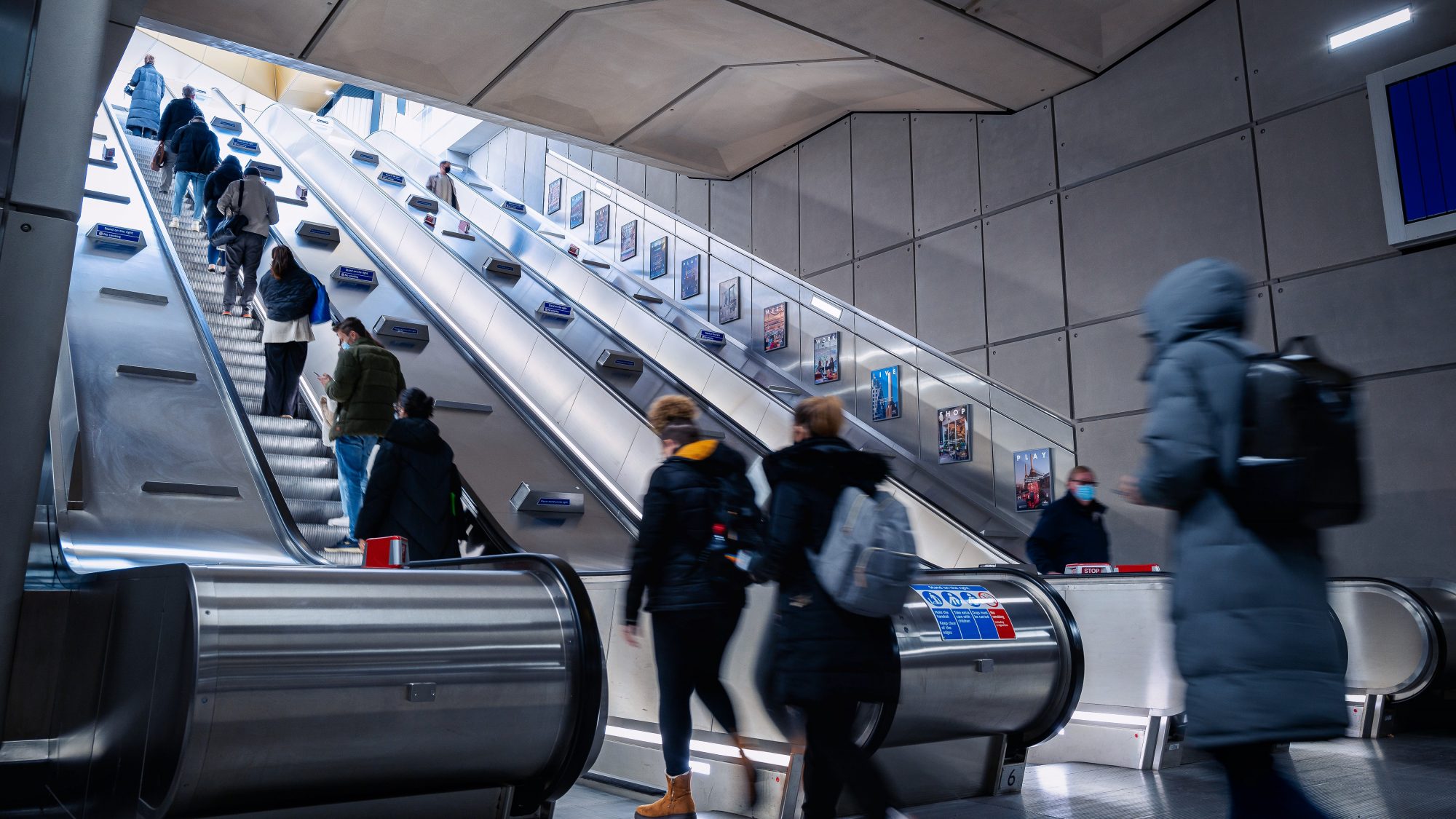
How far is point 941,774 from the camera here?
4.58 m

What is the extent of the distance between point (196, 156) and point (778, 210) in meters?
7.56

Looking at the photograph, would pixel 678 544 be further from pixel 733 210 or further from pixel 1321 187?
pixel 733 210

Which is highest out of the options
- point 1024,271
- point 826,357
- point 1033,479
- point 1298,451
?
point 1024,271

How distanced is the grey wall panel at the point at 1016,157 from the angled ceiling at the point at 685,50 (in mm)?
185

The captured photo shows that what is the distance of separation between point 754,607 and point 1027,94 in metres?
9.26

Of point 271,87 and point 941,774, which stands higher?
point 271,87

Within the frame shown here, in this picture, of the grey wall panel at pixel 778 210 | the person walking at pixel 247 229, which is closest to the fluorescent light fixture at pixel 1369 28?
the grey wall panel at pixel 778 210

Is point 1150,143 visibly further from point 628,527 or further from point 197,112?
point 197,112

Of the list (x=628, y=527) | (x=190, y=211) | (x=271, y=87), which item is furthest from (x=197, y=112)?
(x=271, y=87)

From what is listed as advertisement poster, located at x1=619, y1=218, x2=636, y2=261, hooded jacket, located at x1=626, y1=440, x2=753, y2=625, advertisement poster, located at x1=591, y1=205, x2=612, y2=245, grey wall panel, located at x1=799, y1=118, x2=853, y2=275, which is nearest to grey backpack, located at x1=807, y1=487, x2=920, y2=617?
hooded jacket, located at x1=626, y1=440, x2=753, y2=625

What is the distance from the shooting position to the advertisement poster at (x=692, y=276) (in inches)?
595

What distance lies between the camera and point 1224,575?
218 centimetres

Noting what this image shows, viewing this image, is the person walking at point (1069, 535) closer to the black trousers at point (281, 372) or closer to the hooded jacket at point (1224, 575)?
the hooded jacket at point (1224, 575)

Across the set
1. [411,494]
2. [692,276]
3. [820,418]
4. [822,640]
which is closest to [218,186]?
[411,494]
